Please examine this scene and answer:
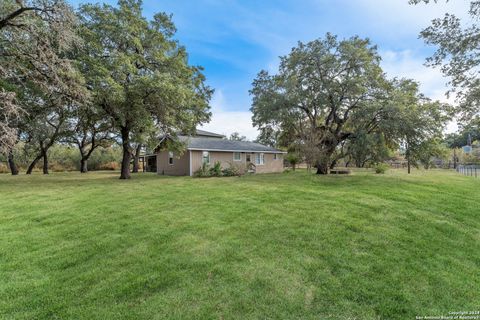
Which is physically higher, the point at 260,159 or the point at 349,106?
the point at 349,106

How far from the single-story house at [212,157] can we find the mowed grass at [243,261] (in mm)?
12984

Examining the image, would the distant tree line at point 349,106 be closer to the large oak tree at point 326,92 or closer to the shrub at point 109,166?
the large oak tree at point 326,92

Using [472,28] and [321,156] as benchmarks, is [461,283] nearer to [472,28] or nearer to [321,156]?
Answer: [472,28]

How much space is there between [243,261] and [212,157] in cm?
1763

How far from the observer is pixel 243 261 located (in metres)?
4.14

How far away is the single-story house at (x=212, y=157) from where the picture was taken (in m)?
20.4

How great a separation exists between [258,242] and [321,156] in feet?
46.1

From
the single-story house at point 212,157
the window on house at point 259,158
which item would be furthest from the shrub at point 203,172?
the window on house at point 259,158

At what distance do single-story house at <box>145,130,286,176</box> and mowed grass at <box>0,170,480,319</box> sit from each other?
1298cm

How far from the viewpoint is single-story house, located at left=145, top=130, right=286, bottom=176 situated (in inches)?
803

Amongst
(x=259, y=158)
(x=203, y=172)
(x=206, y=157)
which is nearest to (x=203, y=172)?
(x=203, y=172)

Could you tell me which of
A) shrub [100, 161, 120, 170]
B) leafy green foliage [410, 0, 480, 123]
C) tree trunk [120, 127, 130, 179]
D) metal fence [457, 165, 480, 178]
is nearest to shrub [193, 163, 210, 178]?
tree trunk [120, 127, 130, 179]

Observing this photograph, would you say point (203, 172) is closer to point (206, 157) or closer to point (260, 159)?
point (206, 157)

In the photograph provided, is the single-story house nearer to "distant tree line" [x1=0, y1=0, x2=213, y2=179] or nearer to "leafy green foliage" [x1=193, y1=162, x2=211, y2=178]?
"leafy green foliage" [x1=193, y1=162, x2=211, y2=178]
